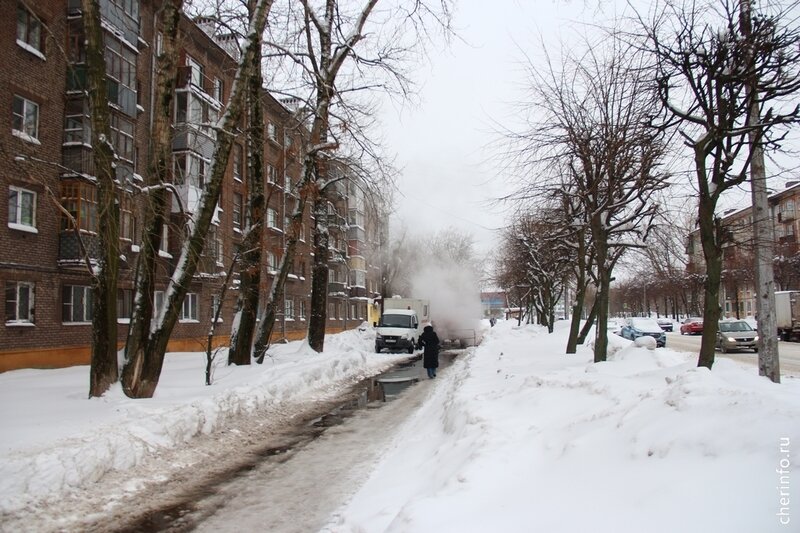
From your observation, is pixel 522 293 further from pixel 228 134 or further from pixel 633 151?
pixel 228 134

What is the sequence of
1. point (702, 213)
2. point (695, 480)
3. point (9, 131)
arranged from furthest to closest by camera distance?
point (9, 131) → point (702, 213) → point (695, 480)

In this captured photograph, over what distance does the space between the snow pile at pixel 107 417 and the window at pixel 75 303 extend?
3658 mm

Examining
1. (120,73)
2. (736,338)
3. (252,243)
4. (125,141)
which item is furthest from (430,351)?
(736,338)

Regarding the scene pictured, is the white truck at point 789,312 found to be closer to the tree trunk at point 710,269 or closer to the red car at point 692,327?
the red car at point 692,327

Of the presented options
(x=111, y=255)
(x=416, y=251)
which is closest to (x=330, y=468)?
(x=111, y=255)

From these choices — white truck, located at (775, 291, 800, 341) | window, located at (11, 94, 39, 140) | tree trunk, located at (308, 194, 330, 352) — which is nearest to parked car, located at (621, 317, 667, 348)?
white truck, located at (775, 291, 800, 341)

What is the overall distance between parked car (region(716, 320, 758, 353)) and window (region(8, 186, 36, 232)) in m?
26.5

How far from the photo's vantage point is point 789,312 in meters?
32.7

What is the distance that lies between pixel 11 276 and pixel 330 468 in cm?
1381

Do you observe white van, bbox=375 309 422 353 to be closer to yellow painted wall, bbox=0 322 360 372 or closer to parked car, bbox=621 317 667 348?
yellow painted wall, bbox=0 322 360 372

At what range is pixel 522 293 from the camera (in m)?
52.4

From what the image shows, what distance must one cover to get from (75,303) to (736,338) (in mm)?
26257

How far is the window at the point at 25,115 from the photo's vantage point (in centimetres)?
1616

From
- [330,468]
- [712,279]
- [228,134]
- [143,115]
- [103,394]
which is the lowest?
[330,468]
